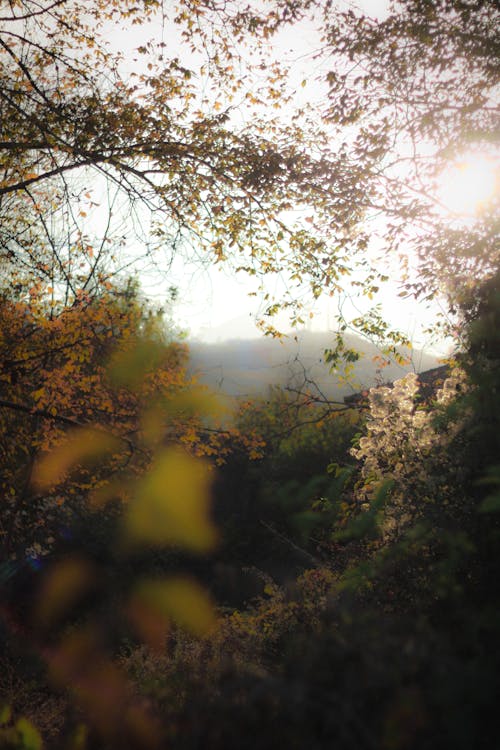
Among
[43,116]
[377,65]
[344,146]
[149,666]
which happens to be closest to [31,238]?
[43,116]

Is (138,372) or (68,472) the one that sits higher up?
(138,372)

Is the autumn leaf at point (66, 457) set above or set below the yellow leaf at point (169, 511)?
above

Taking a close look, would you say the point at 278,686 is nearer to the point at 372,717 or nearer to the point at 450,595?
the point at 372,717

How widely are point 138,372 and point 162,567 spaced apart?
7130 millimetres

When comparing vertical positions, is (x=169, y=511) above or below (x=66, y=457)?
below

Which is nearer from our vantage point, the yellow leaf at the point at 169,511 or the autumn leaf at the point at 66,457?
the autumn leaf at the point at 66,457

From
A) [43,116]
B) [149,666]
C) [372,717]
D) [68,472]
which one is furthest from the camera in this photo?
[68,472]

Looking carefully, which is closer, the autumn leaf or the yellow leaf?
the autumn leaf

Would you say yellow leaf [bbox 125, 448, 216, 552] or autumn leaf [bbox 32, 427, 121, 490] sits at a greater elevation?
autumn leaf [bbox 32, 427, 121, 490]

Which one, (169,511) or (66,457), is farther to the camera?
(169,511)

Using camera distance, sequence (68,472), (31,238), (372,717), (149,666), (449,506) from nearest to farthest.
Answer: (372,717), (449,506), (149,666), (31,238), (68,472)

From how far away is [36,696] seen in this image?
833cm

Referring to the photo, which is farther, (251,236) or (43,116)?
(251,236)

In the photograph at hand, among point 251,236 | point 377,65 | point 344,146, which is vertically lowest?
point 251,236
